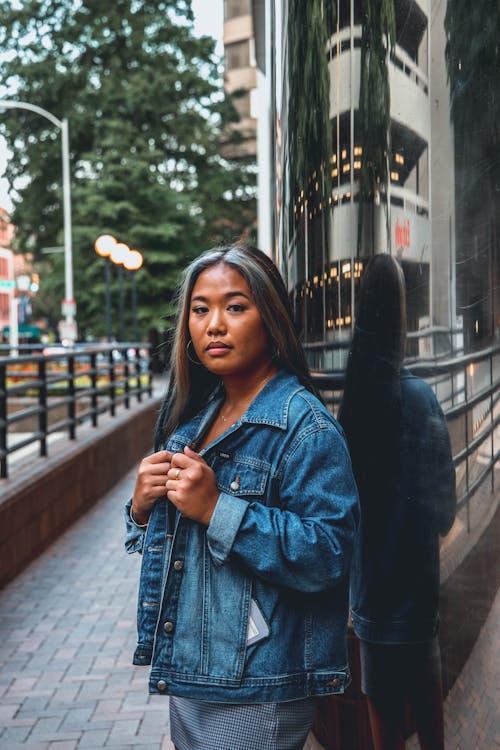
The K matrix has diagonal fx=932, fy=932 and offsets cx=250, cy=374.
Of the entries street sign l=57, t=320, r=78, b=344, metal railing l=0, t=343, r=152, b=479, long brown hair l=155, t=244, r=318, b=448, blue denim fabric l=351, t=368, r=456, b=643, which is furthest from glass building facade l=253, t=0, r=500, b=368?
street sign l=57, t=320, r=78, b=344

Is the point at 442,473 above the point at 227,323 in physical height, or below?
below

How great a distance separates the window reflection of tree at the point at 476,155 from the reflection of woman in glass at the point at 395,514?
0.66ft

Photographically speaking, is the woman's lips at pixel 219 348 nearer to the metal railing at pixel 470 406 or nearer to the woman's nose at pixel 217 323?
the woman's nose at pixel 217 323

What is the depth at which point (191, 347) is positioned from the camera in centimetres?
221

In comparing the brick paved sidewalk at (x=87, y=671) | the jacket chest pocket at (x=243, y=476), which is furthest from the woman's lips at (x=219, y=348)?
the brick paved sidewalk at (x=87, y=671)

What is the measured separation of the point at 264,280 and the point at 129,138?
103 feet

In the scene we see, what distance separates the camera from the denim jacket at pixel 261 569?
1.83m

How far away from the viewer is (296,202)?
2.76 meters

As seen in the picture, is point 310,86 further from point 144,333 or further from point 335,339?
point 144,333

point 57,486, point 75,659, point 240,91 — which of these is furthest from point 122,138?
point 75,659

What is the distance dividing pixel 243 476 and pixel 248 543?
155mm

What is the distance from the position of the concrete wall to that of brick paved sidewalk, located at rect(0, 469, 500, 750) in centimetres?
19

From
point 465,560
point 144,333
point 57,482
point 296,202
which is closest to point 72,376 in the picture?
point 57,482

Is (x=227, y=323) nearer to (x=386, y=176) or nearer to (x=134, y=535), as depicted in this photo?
(x=134, y=535)
